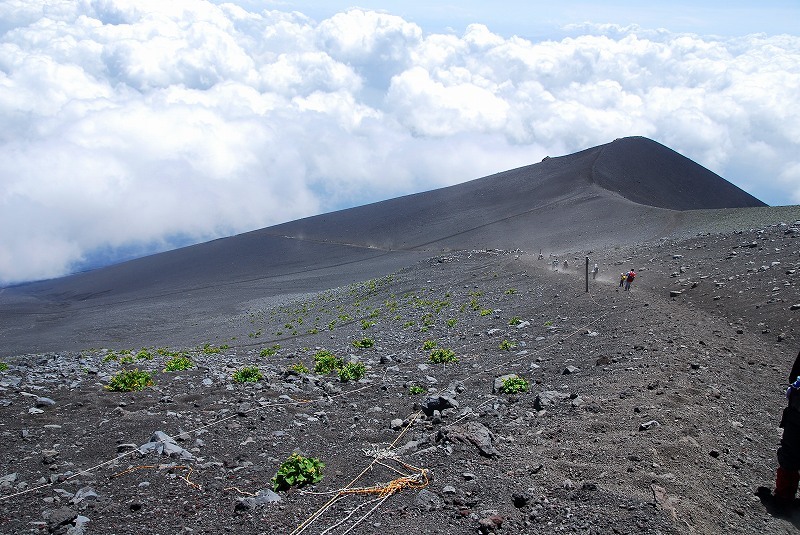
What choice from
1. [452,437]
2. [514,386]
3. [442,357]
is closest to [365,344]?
[442,357]

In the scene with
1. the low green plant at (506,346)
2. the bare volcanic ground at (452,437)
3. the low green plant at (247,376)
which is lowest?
the low green plant at (506,346)

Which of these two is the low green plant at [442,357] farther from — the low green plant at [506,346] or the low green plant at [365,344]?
the low green plant at [365,344]

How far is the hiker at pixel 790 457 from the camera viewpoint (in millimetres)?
4809

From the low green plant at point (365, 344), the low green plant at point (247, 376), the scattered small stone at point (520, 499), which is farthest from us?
the low green plant at point (365, 344)

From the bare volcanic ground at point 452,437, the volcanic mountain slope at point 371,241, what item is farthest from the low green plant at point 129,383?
the volcanic mountain slope at point 371,241

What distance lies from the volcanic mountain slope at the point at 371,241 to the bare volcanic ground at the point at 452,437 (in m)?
20.3

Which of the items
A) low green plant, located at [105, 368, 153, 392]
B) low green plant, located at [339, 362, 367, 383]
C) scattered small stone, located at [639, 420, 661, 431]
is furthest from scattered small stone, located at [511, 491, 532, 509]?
low green plant, located at [105, 368, 153, 392]

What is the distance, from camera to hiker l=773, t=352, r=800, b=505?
481 cm

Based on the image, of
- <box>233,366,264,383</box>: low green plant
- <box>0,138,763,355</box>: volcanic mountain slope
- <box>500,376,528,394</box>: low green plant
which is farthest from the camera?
<box>0,138,763,355</box>: volcanic mountain slope

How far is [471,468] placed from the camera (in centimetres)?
551

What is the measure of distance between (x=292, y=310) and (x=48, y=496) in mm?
25249

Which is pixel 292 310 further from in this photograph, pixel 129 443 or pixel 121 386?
pixel 129 443

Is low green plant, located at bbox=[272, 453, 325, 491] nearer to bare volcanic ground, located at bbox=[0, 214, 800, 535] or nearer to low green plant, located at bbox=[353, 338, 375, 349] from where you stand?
bare volcanic ground, located at bbox=[0, 214, 800, 535]

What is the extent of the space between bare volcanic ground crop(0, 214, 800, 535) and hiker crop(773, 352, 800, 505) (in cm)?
22
